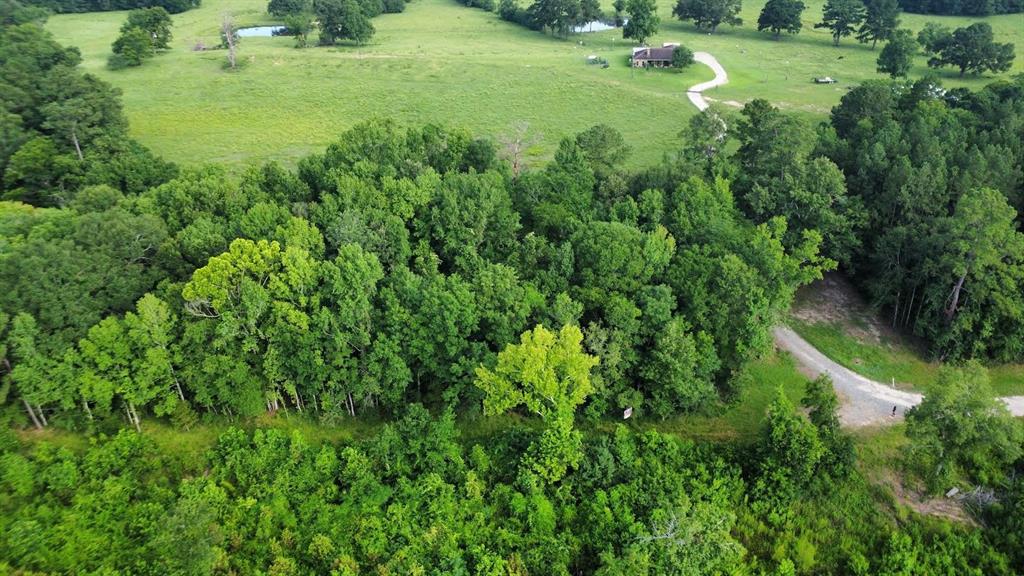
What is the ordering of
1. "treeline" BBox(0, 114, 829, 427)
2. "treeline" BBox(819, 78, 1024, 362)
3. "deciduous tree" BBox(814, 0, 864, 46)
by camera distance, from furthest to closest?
"deciduous tree" BBox(814, 0, 864, 46), "treeline" BBox(819, 78, 1024, 362), "treeline" BBox(0, 114, 829, 427)

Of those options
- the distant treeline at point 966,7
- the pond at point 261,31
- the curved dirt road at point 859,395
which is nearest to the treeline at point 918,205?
the curved dirt road at point 859,395

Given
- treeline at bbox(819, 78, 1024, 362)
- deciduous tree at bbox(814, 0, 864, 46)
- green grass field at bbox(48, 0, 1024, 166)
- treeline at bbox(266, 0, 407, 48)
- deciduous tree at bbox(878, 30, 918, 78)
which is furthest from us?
deciduous tree at bbox(814, 0, 864, 46)

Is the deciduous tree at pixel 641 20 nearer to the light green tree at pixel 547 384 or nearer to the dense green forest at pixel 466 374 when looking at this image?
the dense green forest at pixel 466 374

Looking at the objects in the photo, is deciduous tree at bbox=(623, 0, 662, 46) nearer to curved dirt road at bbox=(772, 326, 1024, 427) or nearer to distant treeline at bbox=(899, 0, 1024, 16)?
distant treeline at bbox=(899, 0, 1024, 16)

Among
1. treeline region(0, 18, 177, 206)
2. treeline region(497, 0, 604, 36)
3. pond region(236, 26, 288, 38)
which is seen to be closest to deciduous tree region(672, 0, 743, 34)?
treeline region(497, 0, 604, 36)

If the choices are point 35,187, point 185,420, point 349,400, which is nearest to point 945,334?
point 349,400

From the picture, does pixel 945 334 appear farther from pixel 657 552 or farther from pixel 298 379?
pixel 298 379

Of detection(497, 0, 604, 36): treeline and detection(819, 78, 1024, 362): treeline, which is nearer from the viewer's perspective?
detection(819, 78, 1024, 362): treeline

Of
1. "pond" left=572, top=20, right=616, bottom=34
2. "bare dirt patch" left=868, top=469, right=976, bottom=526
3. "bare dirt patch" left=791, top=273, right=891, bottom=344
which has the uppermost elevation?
"pond" left=572, top=20, right=616, bottom=34
